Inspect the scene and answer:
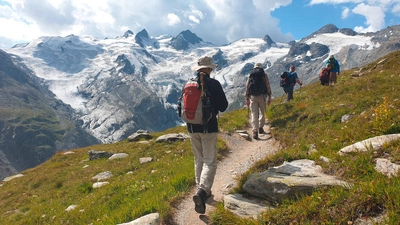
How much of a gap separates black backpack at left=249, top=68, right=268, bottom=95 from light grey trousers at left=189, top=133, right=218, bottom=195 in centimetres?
849

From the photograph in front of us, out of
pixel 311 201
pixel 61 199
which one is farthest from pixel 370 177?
pixel 61 199

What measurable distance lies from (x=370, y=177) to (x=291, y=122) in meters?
11.1

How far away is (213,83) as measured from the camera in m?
8.12

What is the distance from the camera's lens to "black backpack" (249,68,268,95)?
16062 mm

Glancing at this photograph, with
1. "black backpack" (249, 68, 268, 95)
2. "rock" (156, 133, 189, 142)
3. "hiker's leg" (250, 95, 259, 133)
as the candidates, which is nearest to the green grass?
"hiker's leg" (250, 95, 259, 133)

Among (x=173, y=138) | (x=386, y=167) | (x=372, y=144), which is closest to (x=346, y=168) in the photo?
(x=386, y=167)

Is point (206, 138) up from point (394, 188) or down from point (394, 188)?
up

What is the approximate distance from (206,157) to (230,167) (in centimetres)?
426

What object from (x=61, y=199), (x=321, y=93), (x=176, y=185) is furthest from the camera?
(x=321, y=93)

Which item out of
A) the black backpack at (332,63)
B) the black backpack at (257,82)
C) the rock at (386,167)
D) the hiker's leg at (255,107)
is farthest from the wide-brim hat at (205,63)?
the black backpack at (332,63)

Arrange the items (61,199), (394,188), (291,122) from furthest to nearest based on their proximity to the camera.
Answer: (291,122)
(61,199)
(394,188)

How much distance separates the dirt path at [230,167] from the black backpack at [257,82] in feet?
9.04

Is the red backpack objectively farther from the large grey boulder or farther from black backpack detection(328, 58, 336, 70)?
black backpack detection(328, 58, 336, 70)

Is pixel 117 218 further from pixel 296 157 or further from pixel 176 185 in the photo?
pixel 296 157
